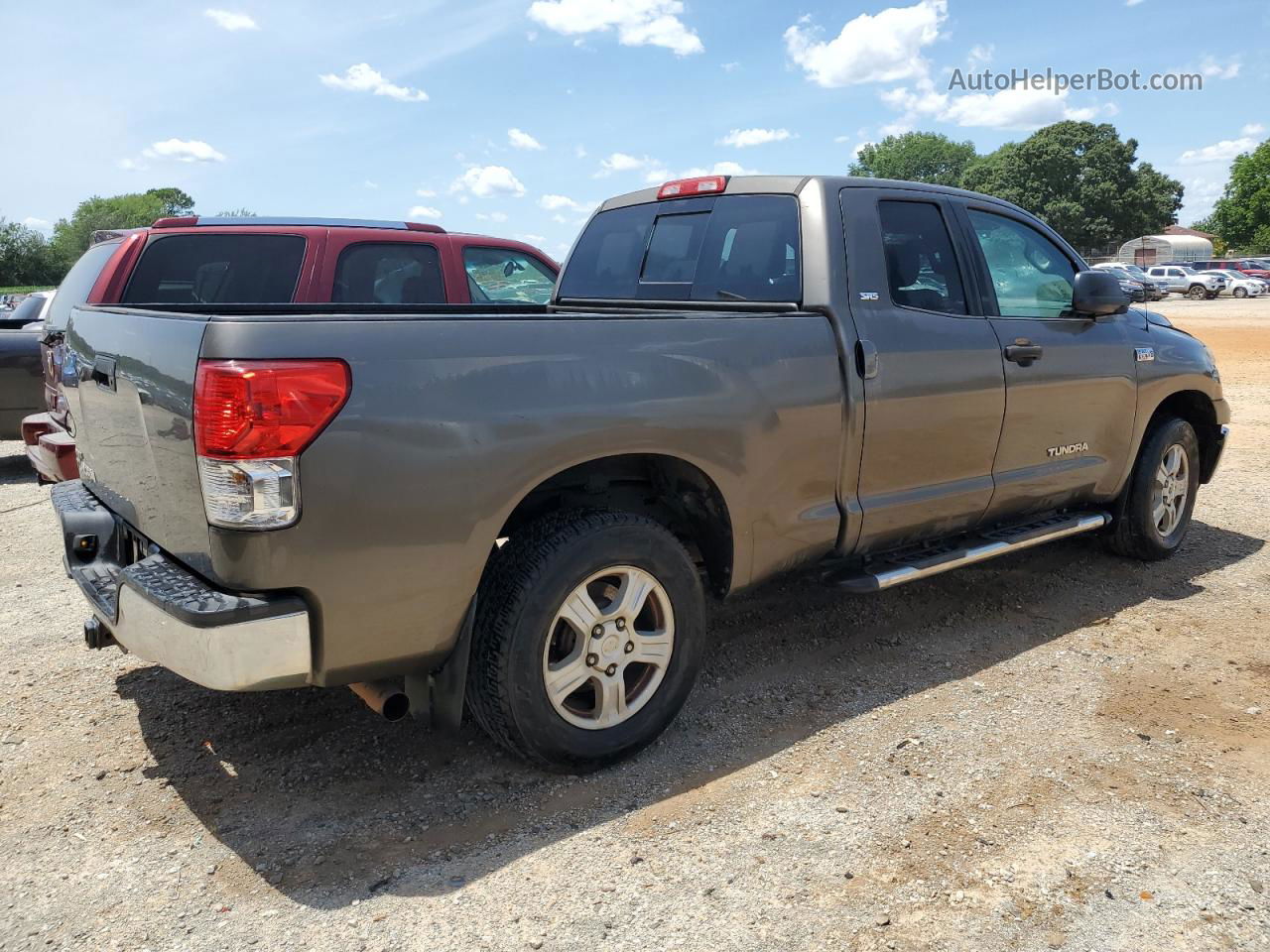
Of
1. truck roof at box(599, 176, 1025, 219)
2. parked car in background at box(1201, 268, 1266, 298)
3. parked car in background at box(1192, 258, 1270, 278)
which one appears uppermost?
parked car in background at box(1192, 258, 1270, 278)

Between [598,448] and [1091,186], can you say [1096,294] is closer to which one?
[598,448]

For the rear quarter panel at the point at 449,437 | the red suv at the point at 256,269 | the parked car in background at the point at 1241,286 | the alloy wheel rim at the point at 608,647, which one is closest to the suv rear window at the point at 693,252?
the rear quarter panel at the point at 449,437

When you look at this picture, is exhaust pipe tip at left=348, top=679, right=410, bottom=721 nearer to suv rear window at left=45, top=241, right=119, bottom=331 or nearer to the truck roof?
the truck roof

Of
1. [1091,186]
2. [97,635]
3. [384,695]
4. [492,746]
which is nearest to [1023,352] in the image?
[492,746]

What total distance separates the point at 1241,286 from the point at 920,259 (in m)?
50.6

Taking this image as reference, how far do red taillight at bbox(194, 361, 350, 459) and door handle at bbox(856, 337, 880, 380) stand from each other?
6.66 ft

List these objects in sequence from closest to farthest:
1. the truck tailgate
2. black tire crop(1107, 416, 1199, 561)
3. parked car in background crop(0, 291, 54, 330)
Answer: the truck tailgate → black tire crop(1107, 416, 1199, 561) → parked car in background crop(0, 291, 54, 330)

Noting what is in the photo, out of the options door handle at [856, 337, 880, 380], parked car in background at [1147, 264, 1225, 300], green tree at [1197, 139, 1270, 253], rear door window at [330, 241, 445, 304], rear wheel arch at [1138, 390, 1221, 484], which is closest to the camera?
door handle at [856, 337, 880, 380]

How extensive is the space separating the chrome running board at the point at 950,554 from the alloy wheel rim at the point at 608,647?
3.20ft

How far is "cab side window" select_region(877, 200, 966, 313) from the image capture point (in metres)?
4.07

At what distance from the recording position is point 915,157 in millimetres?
116125

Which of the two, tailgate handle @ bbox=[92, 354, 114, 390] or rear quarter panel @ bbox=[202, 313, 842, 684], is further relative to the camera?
tailgate handle @ bbox=[92, 354, 114, 390]

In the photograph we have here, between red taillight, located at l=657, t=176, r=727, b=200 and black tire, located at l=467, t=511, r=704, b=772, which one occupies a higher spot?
red taillight, located at l=657, t=176, r=727, b=200

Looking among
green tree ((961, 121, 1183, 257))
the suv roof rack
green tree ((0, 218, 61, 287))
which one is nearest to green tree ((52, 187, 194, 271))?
green tree ((0, 218, 61, 287))
